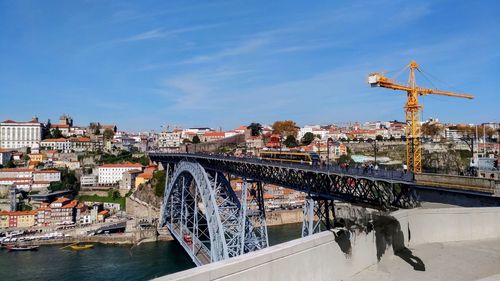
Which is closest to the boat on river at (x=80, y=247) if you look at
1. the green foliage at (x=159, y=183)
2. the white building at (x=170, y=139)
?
the green foliage at (x=159, y=183)

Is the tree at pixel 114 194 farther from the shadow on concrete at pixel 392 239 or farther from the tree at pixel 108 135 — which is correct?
the shadow on concrete at pixel 392 239

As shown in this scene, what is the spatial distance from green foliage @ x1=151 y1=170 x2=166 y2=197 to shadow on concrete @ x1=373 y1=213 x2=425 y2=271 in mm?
41694

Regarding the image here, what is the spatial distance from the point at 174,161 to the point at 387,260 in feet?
101

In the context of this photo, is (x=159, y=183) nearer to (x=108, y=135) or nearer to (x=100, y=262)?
(x=100, y=262)

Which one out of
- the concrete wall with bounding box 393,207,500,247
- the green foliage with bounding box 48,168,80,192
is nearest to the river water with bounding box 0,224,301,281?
the green foliage with bounding box 48,168,80,192

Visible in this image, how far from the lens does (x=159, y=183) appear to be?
47000 mm

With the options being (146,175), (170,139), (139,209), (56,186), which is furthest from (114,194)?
(170,139)

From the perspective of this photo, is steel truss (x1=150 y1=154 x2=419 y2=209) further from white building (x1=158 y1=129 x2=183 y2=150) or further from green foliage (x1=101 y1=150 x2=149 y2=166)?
white building (x1=158 y1=129 x2=183 y2=150)

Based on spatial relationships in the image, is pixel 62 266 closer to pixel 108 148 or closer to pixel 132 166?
pixel 132 166

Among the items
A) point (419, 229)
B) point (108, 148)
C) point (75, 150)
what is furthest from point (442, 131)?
point (419, 229)

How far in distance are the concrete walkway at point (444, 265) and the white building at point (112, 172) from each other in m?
57.8

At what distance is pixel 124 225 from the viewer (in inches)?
1614

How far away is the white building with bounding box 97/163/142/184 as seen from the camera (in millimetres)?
60094

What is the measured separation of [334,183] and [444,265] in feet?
28.8
